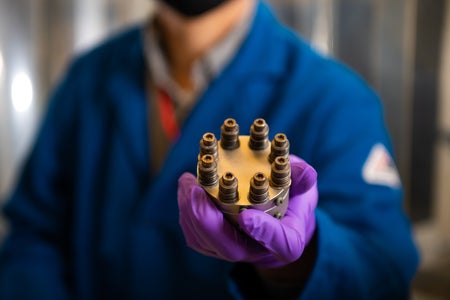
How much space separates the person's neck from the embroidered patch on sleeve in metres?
0.28

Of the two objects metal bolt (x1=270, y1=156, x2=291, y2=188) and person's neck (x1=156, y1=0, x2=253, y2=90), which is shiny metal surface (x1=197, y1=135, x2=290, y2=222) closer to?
metal bolt (x1=270, y1=156, x2=291, y2=188)

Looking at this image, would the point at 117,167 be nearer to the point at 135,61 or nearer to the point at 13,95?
the point at 135,61

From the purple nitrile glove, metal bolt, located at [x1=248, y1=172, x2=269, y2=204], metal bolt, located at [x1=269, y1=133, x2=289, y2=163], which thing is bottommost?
the purple nitrile glove

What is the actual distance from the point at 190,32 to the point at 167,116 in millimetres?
131

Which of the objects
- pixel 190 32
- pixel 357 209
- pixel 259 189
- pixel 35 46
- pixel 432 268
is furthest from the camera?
pixel 35 46

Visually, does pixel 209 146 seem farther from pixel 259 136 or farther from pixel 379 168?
pixel 379 168

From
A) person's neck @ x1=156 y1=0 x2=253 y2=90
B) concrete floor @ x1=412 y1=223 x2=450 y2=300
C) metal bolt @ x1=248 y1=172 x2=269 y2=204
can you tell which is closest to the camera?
metal bolt @ x1=248 y1=172 x2=269 y2=204

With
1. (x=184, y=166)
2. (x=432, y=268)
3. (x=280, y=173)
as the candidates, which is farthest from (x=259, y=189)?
(x=432, y=268)

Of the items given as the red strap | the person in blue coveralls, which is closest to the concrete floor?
the person in blue coveralls

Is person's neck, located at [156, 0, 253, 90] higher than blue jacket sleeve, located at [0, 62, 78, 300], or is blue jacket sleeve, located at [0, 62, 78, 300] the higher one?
person's neck, located at [156, 0, 253, 90]

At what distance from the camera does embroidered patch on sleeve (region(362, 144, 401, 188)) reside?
692 millimetres

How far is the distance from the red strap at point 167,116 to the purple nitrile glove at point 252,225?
33cm

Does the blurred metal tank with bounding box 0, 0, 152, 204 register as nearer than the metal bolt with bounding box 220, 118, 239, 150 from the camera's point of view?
No

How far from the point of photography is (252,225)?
42 cm
